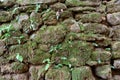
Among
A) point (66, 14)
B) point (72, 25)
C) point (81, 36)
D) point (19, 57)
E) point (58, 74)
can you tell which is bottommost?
point (58, 74)

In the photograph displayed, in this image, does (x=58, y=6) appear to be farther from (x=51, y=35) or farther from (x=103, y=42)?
(x=103, y=42)

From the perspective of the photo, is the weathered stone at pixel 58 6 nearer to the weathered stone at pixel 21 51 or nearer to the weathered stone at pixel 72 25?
the weathered stone at pixel 72 25

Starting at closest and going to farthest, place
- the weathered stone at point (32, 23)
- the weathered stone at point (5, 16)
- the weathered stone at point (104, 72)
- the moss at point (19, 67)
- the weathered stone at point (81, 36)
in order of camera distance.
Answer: the weathered stone at point (104, 72) < the weathered stone at point (81, 36) < the moss at point (19, 67) < the weathered stone at point (32, 23) < the weathered stone at point (5, 16)

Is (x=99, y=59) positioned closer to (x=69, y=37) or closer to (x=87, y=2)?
(x=69, y=37)

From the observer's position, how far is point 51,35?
2.68m

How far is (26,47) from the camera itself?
9.06 feet

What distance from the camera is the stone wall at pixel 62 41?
252cm

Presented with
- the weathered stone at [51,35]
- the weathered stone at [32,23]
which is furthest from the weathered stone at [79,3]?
the weathered stone at [32,23]

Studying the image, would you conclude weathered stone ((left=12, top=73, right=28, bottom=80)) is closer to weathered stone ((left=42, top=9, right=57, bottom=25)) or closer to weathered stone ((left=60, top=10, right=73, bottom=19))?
weathered stone ((left=42, top=9, right=57, bottom=25))

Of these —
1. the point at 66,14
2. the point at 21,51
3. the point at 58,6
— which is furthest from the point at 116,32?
the point at 21,51

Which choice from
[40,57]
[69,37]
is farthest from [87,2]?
[40,57]

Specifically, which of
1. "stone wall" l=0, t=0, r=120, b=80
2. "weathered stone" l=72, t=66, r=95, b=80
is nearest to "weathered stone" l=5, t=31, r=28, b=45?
"stone wall" l=0, t=0, r=120, b=80

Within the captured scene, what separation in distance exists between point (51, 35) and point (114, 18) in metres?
0.85

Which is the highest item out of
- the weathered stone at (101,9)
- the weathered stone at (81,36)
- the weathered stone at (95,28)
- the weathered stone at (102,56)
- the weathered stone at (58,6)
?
the weathered stone at (58,6)
